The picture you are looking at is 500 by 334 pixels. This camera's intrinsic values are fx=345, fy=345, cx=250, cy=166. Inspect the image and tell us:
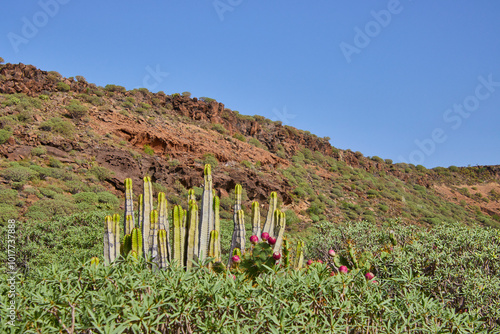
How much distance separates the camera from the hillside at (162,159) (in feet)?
60.4

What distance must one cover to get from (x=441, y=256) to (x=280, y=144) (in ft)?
108

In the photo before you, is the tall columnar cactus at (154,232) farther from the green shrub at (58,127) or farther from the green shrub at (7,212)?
the green shrub at (58,127)

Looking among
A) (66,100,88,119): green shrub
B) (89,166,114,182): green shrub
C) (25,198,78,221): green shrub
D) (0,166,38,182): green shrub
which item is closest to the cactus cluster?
(25,198,78,221): green shrub

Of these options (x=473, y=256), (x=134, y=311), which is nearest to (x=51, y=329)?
(x=134, y=311)

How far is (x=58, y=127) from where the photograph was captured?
23078 mm

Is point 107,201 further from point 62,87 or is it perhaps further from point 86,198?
point 62,87

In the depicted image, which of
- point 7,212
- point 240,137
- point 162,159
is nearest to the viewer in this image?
point 7,212

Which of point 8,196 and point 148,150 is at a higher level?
point 148,150

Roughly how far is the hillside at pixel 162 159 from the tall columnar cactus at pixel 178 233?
10.6 metres

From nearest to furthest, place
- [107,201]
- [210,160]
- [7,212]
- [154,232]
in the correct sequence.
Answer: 1. [154,232]
2. [7,212]
3. [107,201]
4. [210,160]

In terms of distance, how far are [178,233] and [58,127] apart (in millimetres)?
20404

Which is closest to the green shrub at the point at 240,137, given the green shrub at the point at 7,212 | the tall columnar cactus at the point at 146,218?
the green shrub at the point at 7,212

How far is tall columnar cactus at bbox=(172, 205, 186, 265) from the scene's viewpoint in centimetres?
655

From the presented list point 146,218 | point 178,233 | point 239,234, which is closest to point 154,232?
point 178,233
